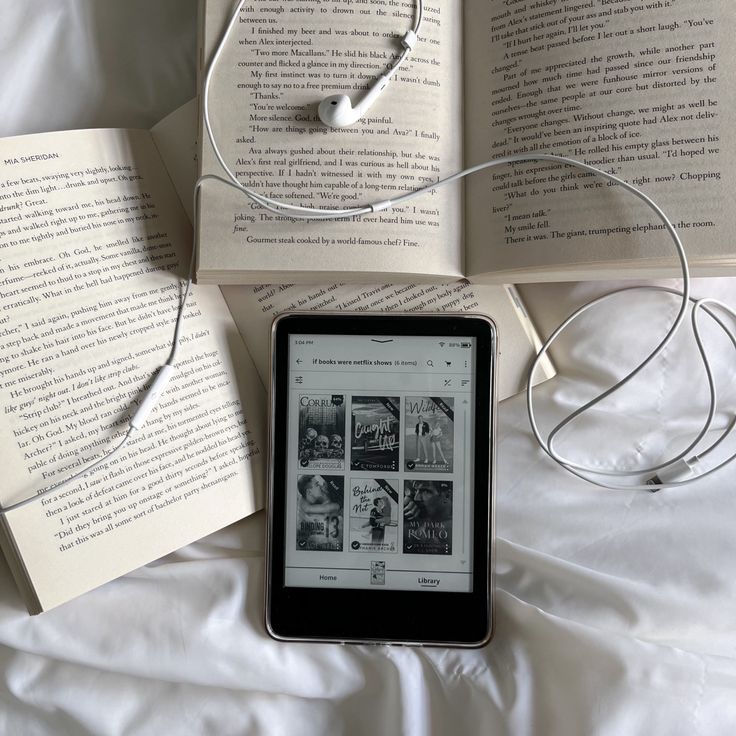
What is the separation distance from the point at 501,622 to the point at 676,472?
19cm

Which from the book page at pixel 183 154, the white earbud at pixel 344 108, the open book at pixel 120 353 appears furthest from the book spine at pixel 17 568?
the white earbud at pixel 344 108

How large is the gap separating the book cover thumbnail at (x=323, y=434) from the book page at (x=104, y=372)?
42 mm

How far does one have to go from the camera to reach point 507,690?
0.58 meters

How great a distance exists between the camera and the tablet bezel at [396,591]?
0.61 meters

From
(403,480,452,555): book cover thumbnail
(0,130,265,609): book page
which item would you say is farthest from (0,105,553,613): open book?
(403,480,452,555): book cover thumbnail

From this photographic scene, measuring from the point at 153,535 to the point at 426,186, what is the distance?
350mm

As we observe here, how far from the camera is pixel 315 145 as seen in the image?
571 millimetres

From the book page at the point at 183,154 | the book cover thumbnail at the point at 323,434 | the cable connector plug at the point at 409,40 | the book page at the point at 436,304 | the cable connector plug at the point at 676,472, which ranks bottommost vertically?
the cable connector plug at the point at 676,472

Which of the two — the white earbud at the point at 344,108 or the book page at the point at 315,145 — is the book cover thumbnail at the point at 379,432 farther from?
the white earbud at the point at 344,108

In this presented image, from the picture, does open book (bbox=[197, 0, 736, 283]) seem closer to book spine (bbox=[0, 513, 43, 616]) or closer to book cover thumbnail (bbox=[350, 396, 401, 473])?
book cover thumbnail (bbox=[350, 396, 401, 473])

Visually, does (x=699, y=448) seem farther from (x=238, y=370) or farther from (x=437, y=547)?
(x=238, y=370)

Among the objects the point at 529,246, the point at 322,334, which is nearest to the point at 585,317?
the point at 529,246

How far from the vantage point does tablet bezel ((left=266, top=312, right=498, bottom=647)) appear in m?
0.61

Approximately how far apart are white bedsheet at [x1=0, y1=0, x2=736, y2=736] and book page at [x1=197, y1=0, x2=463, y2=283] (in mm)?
148
